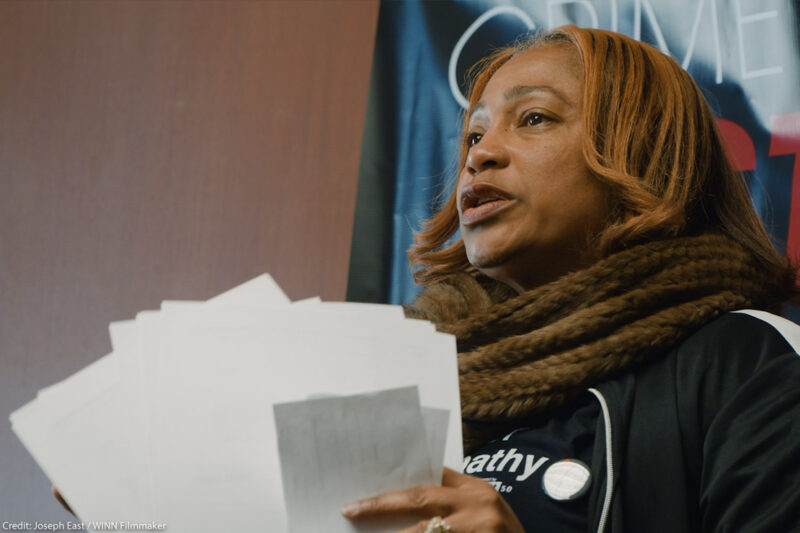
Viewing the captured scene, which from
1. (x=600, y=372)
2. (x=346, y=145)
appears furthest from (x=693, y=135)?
(x=346, y=145)

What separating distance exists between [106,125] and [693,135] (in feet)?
4.19

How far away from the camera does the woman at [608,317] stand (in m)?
0.72

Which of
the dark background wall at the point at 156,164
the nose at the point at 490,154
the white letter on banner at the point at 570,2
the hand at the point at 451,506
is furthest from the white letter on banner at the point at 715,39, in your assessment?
the hand at the point at 451,506

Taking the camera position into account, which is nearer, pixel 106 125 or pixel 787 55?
pixel 787 55

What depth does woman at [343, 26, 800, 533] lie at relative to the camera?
0.72 m

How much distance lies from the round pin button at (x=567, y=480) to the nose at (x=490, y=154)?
414mm

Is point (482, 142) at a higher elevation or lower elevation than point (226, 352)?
higher

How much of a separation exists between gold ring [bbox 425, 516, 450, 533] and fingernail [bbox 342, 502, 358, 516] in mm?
52

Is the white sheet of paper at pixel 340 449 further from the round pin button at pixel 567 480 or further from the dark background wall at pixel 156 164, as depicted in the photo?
the dark background wall at pixel 156 164

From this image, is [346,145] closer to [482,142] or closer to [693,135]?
[482,142]

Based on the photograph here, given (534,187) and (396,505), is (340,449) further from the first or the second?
(534,187)

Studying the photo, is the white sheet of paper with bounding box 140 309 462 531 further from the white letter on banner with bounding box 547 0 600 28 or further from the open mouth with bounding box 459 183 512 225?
the white letter on banner with bounding box 547 0 600 28

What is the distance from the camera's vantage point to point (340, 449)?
553 millimetres

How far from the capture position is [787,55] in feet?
4.04
